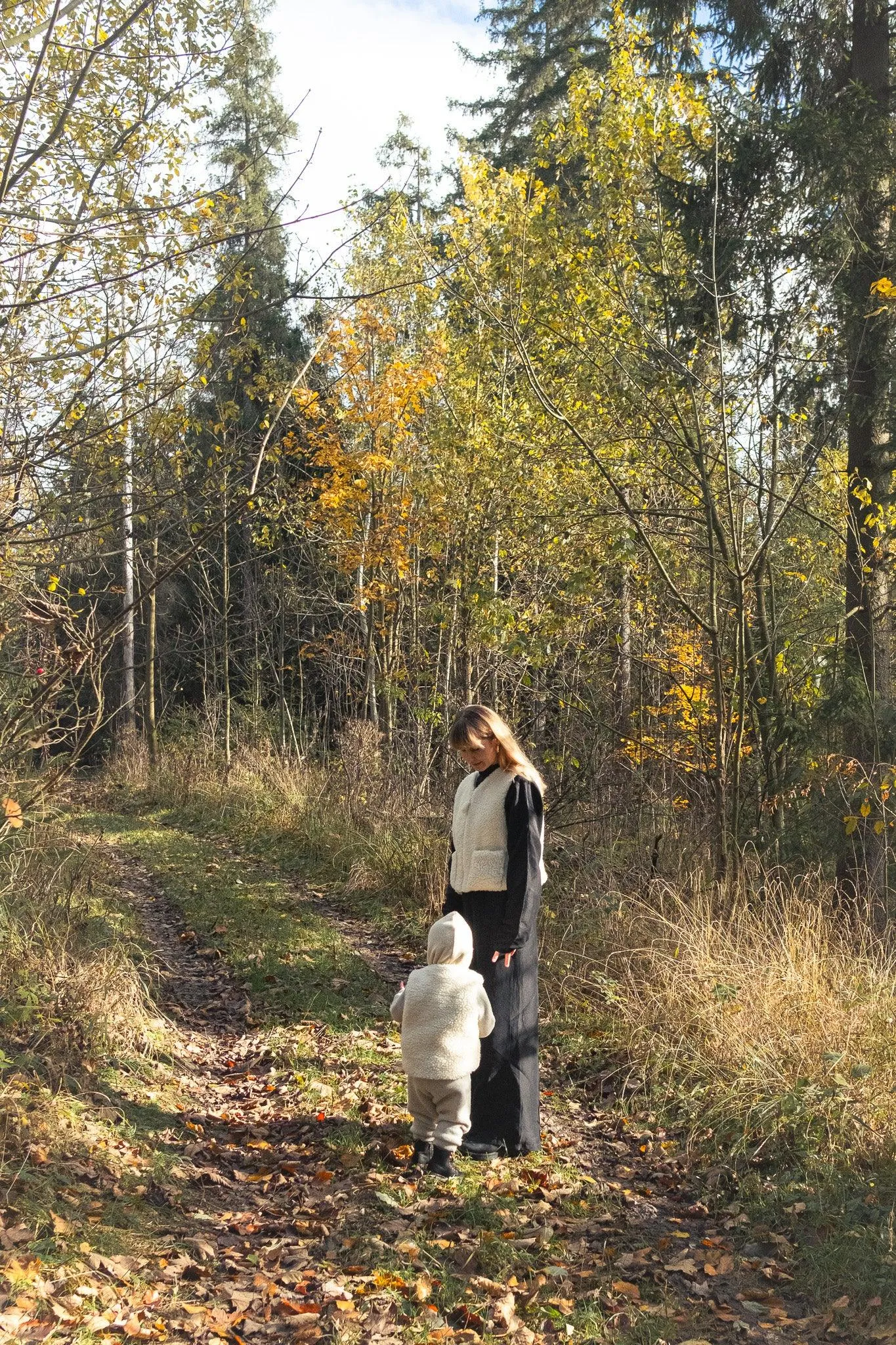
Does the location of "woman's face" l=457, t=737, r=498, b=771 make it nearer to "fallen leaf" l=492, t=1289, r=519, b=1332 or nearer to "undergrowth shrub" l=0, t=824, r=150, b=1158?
"fallen leaf" l=492, t=1289, r=519, b=1332

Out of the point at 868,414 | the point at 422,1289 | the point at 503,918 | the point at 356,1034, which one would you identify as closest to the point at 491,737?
the point at 503,918

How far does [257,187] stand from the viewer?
24.2m

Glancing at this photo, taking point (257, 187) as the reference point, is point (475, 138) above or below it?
above

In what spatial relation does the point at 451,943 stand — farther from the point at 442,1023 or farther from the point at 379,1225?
the point at 379,1225

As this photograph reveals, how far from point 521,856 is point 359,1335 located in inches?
77.8

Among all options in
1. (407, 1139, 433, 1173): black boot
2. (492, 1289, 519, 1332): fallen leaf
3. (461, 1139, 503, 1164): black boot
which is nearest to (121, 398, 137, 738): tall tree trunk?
(407, 1139, 433, 1173): black boot

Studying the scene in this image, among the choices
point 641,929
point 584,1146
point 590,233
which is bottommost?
point 584,1146

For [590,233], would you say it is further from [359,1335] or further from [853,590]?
[359,1335]

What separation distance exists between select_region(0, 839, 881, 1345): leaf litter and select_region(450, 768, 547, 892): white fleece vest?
4.23 ft

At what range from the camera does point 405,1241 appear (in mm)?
4273

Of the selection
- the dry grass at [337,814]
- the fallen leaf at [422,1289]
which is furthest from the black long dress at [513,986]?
the dry grass at [337,814]

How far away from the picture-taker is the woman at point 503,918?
4.95 m

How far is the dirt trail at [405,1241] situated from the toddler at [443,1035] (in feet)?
0.77

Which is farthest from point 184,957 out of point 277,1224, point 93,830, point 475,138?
point 475,138
